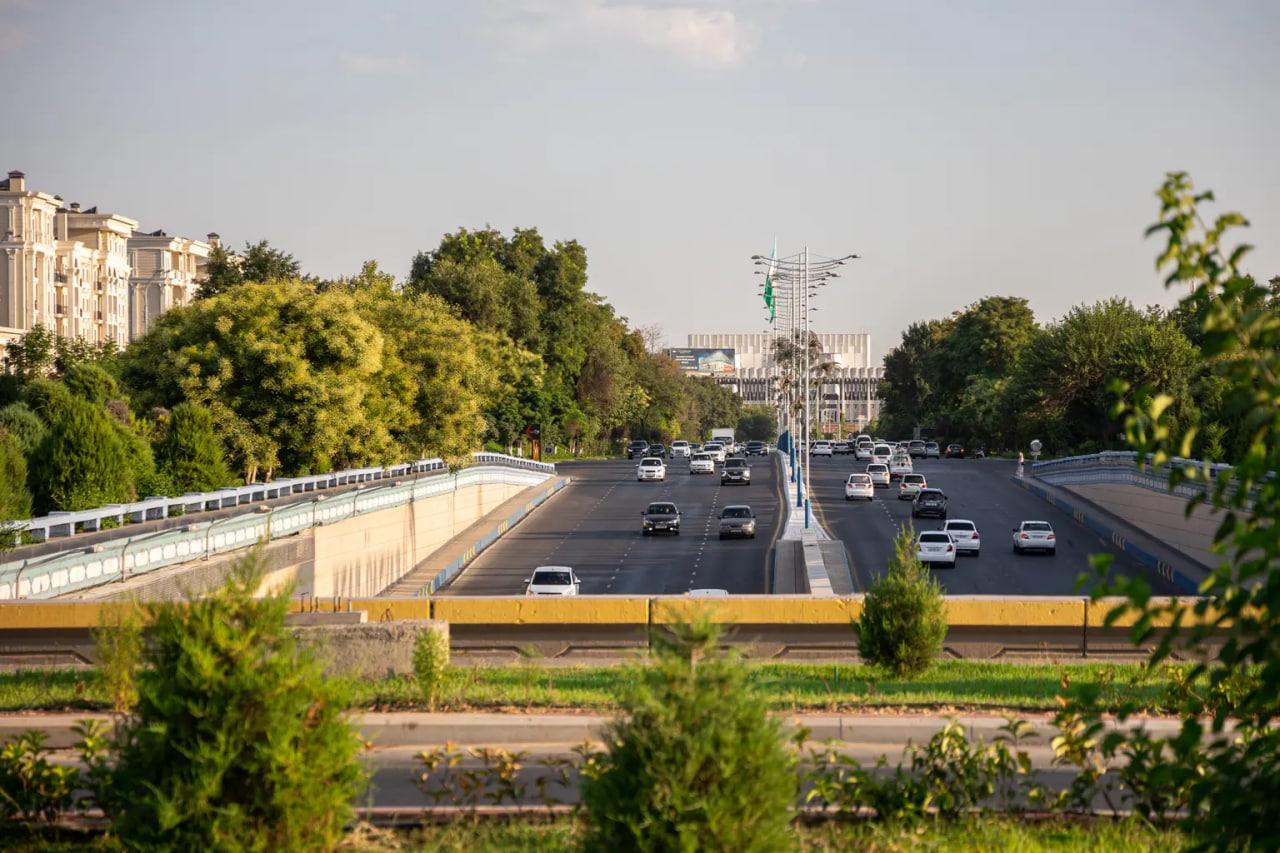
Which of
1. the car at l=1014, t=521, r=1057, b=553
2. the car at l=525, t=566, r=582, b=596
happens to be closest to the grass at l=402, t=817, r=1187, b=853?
the car at l=525, t=566, r=582, b=596

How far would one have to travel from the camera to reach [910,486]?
7381 cm

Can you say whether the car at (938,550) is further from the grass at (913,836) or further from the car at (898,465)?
the grass at (913,836)

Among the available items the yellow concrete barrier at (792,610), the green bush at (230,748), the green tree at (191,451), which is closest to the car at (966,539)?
the green tree at (191,451)

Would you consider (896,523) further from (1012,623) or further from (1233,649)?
(1233,649)

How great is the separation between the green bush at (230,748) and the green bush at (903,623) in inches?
362

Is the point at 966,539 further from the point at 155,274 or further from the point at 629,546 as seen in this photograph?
the point at 155,274

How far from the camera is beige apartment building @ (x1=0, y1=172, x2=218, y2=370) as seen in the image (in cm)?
9381

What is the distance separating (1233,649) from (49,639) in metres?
16.0

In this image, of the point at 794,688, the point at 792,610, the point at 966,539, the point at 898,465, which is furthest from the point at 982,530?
the point at 794,688

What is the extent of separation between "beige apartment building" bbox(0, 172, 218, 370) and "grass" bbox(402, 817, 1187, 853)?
229 ft

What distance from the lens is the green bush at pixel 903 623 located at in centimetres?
1614

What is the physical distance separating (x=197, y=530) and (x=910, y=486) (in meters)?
47.9

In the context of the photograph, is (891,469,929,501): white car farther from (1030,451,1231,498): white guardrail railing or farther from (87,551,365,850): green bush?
(87,551,365,850): green bush

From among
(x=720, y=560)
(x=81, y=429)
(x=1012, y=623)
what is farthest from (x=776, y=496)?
(x=1012, y=623)
